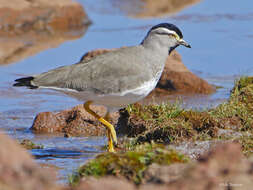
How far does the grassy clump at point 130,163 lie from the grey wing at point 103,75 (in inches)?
84.9

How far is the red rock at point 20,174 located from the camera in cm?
408

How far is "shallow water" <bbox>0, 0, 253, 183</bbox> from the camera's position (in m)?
8.87

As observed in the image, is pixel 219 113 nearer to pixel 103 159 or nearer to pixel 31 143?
pixel 31 143

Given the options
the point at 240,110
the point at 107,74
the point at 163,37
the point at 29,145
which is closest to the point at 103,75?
the point at 107,74

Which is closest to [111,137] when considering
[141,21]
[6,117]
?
[6,117]

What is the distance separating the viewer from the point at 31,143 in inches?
332

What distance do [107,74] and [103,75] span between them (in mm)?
51

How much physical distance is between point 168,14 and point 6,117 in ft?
34.0

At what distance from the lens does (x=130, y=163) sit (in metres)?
5.52

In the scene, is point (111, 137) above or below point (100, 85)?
below

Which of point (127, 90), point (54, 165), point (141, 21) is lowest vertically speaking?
point (54, 165)

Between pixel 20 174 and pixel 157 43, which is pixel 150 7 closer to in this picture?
pixel 157 43

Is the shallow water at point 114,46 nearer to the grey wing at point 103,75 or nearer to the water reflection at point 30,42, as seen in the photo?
the water reflection at point 30,42

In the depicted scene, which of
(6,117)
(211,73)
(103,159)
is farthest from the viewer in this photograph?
(211,73)
